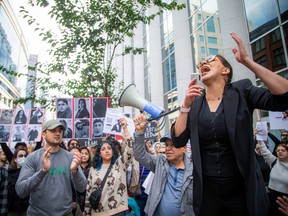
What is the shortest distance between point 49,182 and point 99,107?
3.05 meters

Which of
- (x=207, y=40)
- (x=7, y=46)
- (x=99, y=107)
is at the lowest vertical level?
(x=99, y=107)

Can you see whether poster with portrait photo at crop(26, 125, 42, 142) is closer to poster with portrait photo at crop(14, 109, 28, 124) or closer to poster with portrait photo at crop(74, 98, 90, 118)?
poster with portrait photo at crop(14, 109, 28, 124)

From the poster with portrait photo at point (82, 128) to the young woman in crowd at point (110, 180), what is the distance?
2092mm

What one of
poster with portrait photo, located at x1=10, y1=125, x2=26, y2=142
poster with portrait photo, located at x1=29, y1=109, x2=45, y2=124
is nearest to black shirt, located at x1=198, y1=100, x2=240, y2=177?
poster with portrait photo, located at x1=29, y1=109, x2=45, y2=124

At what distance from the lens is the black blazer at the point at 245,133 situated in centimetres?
123

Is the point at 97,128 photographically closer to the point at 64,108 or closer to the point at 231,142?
the point at 64,108

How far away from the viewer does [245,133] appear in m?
1.31

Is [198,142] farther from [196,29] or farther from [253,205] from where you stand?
[196,29]

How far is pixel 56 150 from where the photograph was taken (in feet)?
9.16

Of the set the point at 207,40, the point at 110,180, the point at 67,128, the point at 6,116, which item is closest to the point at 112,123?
the point at 67,128

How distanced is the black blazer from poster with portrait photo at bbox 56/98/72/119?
4355 mm

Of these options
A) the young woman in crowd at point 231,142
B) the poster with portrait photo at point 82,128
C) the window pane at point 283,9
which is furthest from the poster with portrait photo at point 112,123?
the window pane at point 283,9

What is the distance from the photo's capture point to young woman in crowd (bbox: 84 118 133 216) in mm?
2779

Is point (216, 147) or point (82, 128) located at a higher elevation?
point (82, 128)
